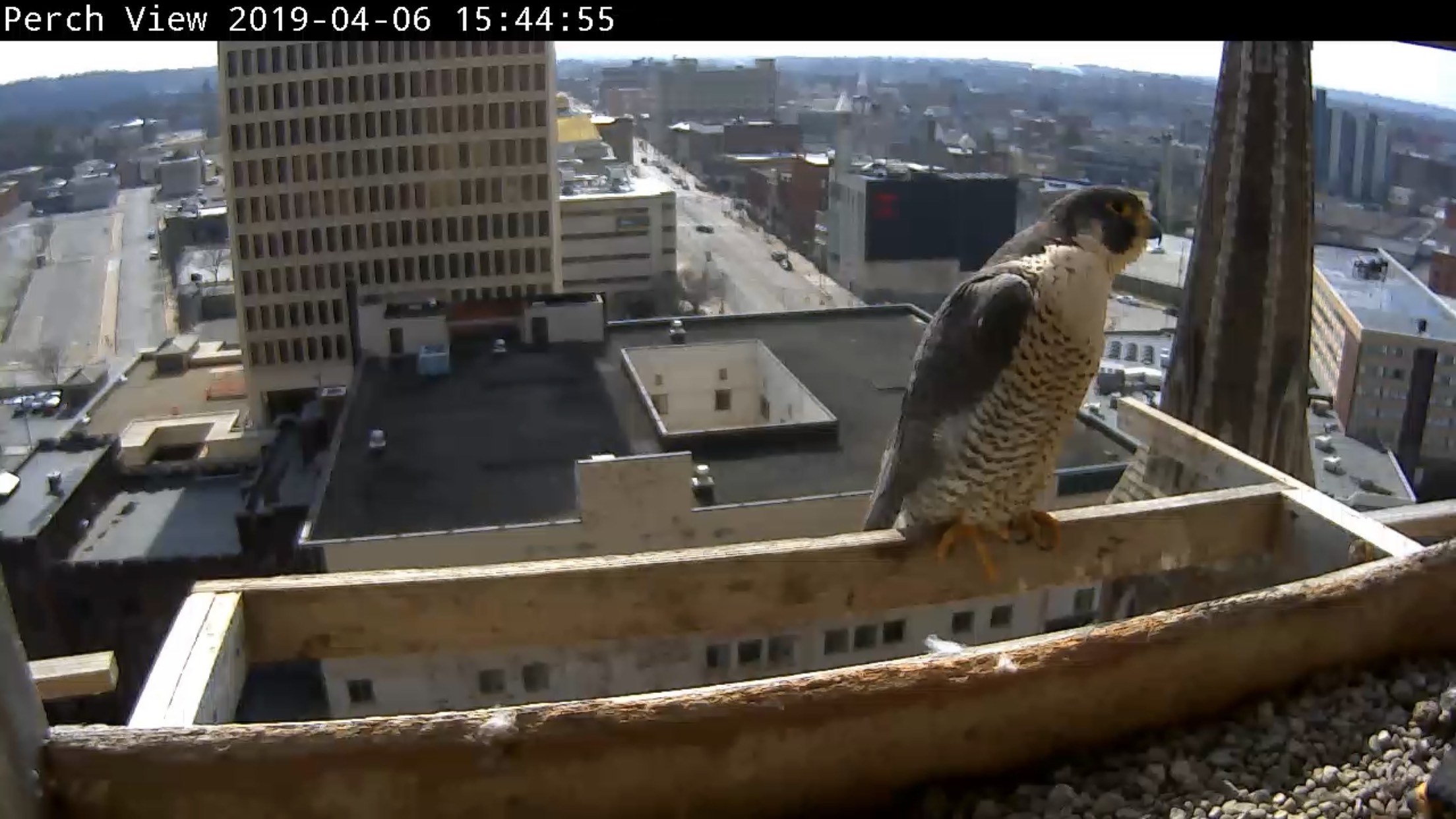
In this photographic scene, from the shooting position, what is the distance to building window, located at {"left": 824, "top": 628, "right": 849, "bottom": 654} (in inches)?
316

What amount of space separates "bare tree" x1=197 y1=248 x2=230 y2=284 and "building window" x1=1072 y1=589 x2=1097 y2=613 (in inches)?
1419

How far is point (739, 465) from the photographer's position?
12.6m

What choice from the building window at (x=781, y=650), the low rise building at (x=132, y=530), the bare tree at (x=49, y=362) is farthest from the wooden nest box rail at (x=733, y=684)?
the bare tree at (x=49, y=362)

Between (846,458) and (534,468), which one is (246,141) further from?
(846,458)

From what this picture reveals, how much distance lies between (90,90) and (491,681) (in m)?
58.8

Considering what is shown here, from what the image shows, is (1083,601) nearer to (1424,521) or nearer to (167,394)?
(1424,521)

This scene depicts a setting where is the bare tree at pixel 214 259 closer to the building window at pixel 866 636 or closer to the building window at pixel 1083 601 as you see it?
the building window at pixel 866 636

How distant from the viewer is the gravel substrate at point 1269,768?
2.40 m

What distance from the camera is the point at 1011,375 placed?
3.69m

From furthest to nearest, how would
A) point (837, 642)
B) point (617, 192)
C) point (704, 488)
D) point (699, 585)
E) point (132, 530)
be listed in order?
point (617, 192), point (132, 530), point (704, 488), point (837, 642), point (699, 585)

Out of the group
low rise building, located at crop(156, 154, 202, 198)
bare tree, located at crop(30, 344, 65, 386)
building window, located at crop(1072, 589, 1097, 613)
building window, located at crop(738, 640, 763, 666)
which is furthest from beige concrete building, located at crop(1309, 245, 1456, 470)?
low rise building, located at crop(156, 154, 202, 198)

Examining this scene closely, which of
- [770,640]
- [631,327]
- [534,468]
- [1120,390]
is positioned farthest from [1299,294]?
[1120,390]

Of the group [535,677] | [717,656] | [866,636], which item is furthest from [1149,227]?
[866,636]
